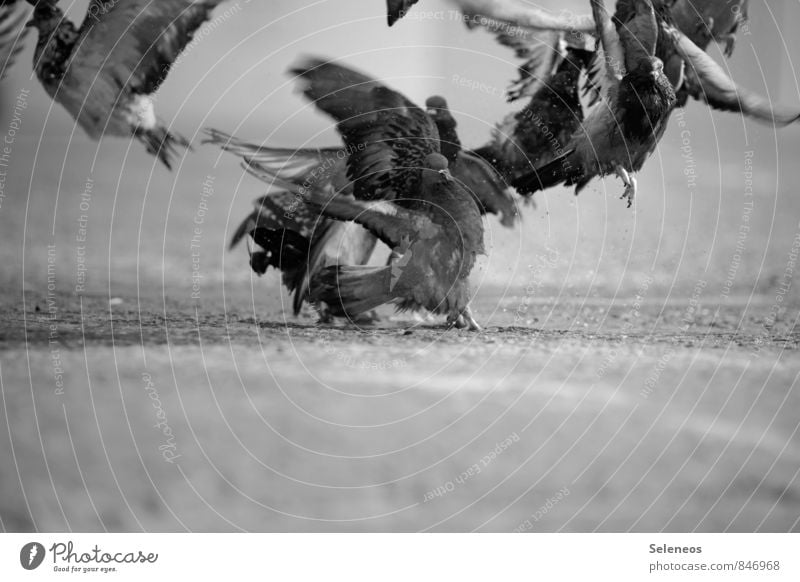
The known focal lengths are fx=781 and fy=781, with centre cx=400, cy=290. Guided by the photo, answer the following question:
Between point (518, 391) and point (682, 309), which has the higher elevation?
point (682, 309)

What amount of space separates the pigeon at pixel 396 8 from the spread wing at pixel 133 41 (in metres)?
0.42

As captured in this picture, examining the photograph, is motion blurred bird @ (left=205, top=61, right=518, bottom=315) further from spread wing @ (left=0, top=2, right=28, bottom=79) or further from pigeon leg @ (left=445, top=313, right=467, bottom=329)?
spread wing @ (left=0, top=2, right=28, bottom=79)

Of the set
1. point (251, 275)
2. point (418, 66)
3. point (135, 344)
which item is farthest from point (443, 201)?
point (135, 344)

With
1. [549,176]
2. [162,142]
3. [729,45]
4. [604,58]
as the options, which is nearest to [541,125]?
[549,176]

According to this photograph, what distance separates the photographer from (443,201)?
1.97 meters

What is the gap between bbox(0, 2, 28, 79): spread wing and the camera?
6.21 feet

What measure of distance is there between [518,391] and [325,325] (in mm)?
524

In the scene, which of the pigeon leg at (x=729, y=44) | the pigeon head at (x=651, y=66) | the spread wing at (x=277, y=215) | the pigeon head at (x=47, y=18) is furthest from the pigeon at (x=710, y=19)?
the pigeon head at (x=47, y=18)

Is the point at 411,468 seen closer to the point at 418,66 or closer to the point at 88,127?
the point at 418,66

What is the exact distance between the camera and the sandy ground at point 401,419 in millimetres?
1935

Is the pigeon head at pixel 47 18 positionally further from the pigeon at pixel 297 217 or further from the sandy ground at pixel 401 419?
the sandy ground at pixel 401 419

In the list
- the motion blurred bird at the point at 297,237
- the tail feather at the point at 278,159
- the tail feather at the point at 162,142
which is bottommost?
the motion blurred bird at the point at 297,237

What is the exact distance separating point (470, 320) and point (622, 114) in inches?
25.8
